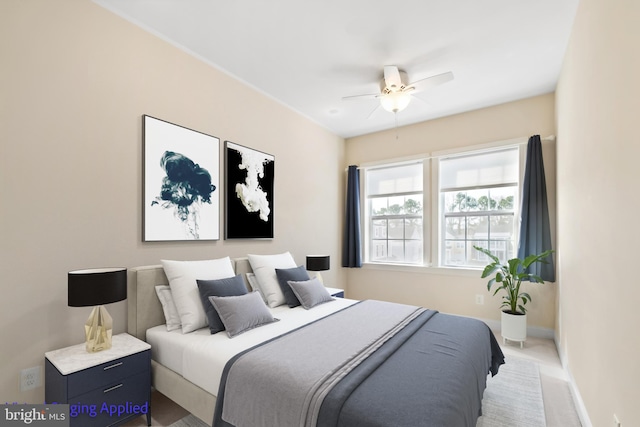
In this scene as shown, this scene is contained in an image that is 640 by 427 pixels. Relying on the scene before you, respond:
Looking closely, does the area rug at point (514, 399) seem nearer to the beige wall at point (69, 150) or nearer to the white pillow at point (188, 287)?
the white pillow at point (188, 287)

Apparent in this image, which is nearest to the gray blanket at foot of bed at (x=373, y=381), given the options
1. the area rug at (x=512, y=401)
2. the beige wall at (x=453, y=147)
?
the area rug at (x=512, y=401)

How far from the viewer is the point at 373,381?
5.12 feet

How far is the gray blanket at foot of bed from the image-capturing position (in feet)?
4.45

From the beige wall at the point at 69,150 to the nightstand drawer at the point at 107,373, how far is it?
52 centimetres

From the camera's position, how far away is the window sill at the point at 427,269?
4302 millimetres

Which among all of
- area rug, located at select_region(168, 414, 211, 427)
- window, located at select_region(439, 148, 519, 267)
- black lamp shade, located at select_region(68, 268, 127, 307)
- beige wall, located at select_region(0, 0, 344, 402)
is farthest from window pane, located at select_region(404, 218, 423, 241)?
black lamp shade, located at select_region(68, 268, 127, 307)

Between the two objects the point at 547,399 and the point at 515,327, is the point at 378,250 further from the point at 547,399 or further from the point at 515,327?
the point at 547,399

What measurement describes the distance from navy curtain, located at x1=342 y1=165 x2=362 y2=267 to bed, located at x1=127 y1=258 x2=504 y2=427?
234 cm

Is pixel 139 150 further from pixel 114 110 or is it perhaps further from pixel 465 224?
pixel 465 224

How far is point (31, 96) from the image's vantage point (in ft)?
6.67

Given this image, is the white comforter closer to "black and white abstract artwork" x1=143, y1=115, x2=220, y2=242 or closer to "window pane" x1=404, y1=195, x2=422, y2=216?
"black and white abstract artwork" x1=143, y1=115, x2=220, y2=242

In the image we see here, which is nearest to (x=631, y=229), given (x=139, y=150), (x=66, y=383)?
(x=66, y=383)

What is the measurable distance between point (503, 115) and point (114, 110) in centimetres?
449

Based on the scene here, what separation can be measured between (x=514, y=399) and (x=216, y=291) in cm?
255
